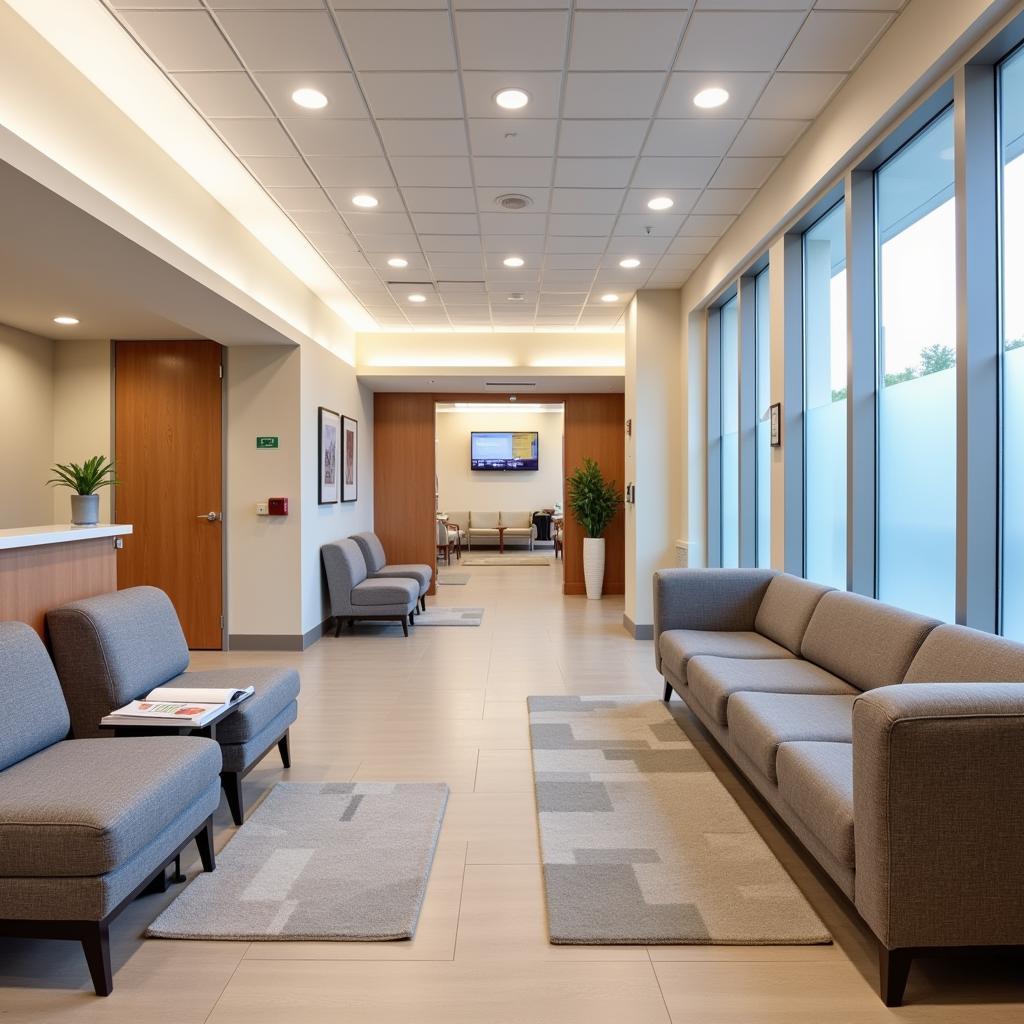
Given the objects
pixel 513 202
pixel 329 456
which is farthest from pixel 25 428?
pixel 513 202

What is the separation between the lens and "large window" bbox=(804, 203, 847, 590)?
422 centimetres

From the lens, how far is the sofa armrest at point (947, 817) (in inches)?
72.8

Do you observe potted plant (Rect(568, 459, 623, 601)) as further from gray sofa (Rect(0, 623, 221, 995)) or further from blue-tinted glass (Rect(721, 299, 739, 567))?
gray sofa (Rect(0, 623, 221, 995))

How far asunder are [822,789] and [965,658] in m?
0.72

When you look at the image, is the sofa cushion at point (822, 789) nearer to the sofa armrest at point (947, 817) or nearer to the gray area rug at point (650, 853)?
the sofa armrest at point (947, 817)

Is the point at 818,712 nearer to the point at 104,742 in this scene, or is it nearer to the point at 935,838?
the point at 935,838

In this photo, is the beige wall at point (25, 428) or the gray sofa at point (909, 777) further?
the beige wall at point (25, 428)

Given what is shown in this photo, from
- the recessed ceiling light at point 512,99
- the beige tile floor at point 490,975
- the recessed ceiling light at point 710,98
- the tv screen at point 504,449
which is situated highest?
the recessed ceiling light at point 710,98

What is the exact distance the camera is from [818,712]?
2.89 metres

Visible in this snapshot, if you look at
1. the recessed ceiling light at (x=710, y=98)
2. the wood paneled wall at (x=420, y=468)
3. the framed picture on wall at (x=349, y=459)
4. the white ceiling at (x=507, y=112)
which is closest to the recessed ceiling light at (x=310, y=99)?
the white ceiling at (x=507, y=112)

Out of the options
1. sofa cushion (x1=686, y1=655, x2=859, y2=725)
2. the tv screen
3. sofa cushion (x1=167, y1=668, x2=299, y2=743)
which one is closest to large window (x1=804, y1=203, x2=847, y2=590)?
sofa cushion (x1=686, y1=655, x2=859, y2=725)

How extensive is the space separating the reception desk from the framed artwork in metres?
3.54

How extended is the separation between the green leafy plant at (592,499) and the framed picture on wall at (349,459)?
107 inches

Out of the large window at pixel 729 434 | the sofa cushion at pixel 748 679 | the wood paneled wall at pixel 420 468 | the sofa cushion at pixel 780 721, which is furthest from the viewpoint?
the wood paneled wall at pixel 420 468
